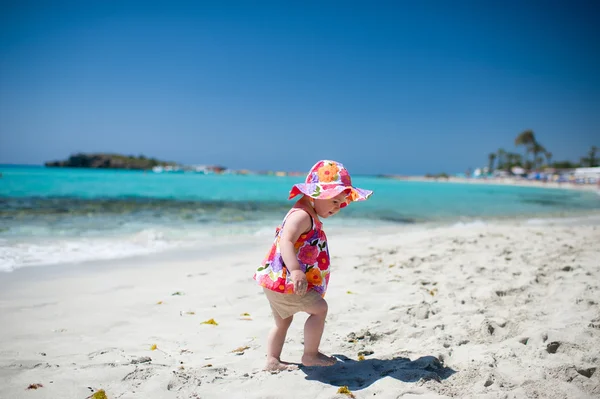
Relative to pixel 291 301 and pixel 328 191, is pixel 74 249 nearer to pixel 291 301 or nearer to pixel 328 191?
pixel 291 301

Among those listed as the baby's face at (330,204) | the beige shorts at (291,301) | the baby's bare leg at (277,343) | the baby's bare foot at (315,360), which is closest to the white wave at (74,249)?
the baby's bare leg at (277,343)

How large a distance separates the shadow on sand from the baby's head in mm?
1001

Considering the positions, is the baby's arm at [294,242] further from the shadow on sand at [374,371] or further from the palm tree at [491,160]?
the palm tree at [491,160]

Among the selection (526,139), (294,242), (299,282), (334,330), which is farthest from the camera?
(526,139)

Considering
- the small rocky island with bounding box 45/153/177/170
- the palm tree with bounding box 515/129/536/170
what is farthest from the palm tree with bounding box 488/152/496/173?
the small rocky island with bounding box 45/153/177/170

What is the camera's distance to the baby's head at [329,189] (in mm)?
2430

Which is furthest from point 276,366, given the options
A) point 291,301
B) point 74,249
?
point 74,249

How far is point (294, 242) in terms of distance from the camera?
2.40m

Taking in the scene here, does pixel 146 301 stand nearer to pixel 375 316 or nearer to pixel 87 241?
pixel 375 316

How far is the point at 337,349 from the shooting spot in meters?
2.86

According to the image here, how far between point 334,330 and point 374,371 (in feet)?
2.56

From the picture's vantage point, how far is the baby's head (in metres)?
2.43

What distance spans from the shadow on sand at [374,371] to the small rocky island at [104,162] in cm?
12507

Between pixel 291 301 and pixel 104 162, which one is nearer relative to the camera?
pixel 291 301
